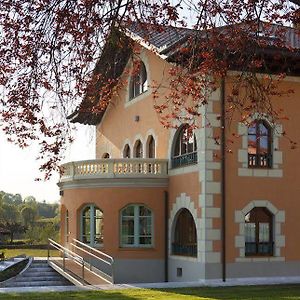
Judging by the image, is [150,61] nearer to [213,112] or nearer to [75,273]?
[213,112]

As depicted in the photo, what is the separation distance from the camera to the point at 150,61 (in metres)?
25.0

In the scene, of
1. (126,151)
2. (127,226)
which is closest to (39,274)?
(127,226)

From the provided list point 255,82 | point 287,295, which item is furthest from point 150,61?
point 255,82

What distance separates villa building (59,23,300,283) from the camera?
20.5 metres

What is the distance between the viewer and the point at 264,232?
21172mm

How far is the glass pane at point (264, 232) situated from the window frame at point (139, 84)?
7235 mm

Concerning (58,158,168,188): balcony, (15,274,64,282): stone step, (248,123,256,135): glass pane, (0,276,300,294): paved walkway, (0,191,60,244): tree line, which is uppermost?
(248,123,256,135): glass pane

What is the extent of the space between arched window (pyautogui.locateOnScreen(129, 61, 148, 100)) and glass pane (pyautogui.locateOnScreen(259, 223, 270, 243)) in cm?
725

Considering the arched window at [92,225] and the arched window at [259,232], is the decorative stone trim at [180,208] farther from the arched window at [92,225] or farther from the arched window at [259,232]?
the arched window at [92,225]

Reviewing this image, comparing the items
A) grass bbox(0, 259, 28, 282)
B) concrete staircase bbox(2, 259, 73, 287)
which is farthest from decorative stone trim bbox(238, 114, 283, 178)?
grass bbox(0, 259, 28, 282)

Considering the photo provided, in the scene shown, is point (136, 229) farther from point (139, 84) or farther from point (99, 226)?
point (139, 84)

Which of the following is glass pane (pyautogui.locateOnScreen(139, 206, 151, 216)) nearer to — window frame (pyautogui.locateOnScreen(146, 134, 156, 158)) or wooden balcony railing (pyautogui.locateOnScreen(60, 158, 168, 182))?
wooden balcony railing (pyautogui.locateOnScreen(60, 158, 168, 182))

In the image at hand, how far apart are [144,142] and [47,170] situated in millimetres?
14610

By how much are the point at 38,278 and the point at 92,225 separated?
2.61 meters
